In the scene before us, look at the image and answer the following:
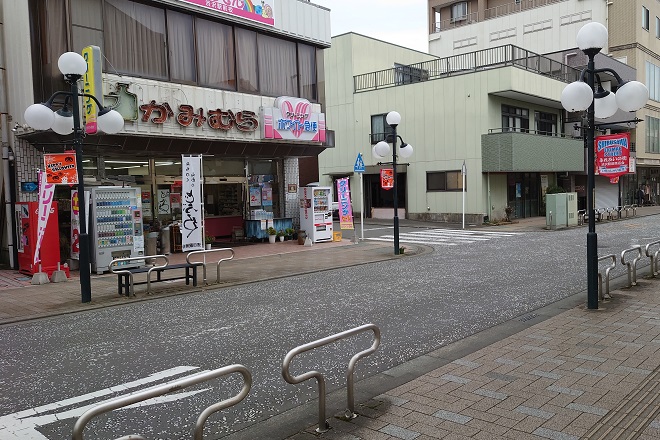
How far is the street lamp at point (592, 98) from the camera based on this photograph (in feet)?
25.1

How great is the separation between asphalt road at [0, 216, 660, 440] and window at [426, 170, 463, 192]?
1596 centimetres

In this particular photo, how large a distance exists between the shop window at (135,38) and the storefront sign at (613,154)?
41.1ft

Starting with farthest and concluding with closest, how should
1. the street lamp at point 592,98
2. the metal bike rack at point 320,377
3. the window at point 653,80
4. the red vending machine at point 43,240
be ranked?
the window at point 653,80
the red vending machine at point 43,240
the street lamp at point 592,98
the metal bike rack at point 320,377

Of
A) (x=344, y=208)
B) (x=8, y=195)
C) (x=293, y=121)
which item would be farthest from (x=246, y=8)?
(x=8, y=195)

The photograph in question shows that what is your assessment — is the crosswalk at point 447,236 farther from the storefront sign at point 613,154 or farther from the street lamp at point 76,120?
the street lamp at point 76,120

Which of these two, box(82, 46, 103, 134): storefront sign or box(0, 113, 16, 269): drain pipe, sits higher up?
box(82, 46, 103, 134): storefront sign

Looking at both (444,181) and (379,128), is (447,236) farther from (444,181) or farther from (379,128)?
(379,128)

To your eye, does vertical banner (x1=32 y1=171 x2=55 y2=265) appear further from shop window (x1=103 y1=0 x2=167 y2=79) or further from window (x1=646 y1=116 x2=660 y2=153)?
window (x1=646 y1=116 x2=660 y2=153)

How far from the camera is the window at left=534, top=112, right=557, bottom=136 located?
33219 millimetres

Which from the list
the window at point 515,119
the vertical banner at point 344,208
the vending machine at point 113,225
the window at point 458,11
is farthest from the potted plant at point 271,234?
the window at point 458,11

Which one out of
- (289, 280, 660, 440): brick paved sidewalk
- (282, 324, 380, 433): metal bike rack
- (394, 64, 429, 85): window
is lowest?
(289, 280, 660, 440): brick paved sidewalk

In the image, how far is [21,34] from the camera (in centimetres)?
1414

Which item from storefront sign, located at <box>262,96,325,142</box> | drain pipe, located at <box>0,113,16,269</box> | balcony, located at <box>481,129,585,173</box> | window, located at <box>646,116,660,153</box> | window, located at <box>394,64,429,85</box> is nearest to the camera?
drain pipe, located at <box>0,113,16,269</box>

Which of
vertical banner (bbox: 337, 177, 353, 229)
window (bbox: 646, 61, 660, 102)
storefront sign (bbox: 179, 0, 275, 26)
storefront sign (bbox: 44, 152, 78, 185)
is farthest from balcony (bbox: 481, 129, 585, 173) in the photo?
storefront sign (bbox: 44, 152, 78, 185)
